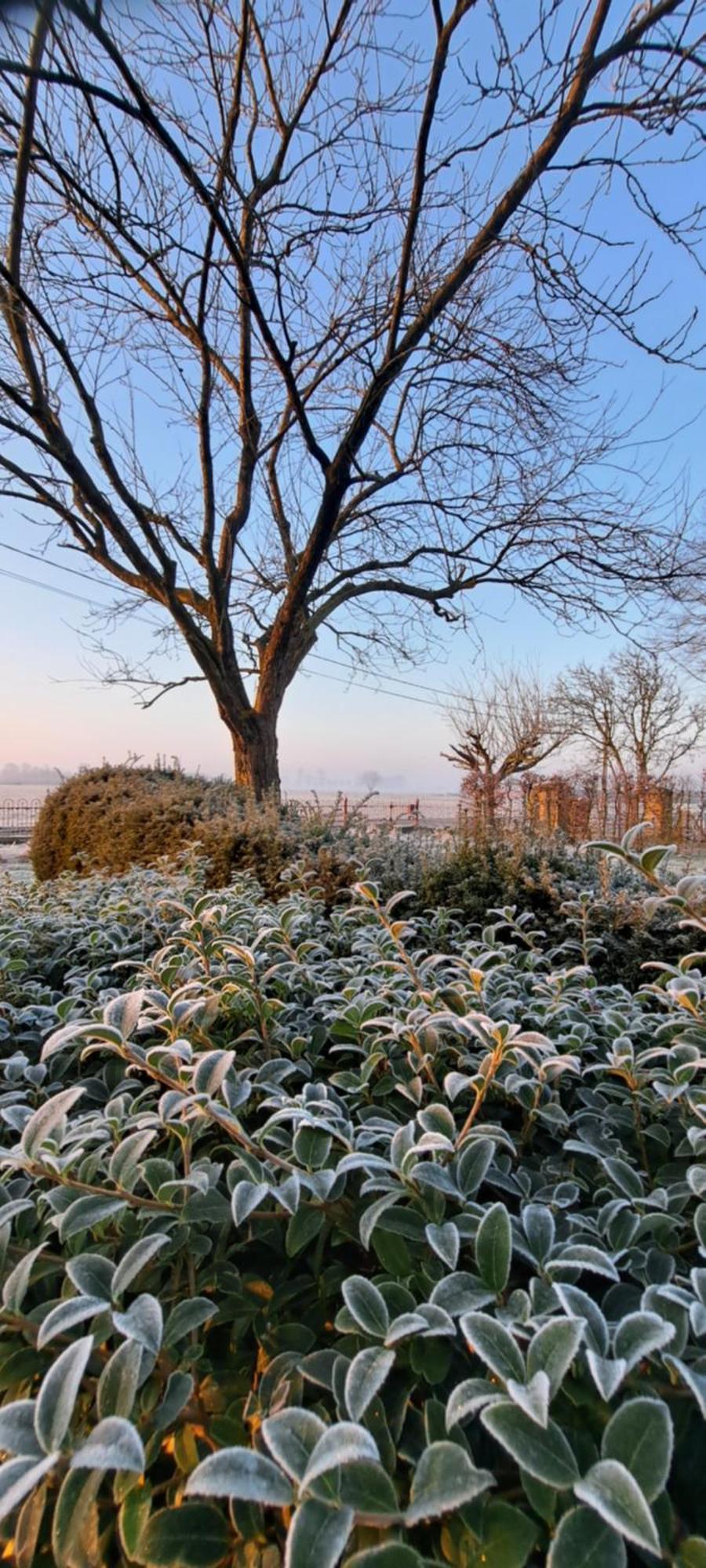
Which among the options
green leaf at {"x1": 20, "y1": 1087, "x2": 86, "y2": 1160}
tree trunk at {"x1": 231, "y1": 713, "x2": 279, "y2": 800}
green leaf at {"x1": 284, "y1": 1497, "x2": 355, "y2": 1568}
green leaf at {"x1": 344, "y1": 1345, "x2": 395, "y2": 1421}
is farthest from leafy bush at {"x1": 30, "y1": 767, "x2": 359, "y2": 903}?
green leaf at {"x1": 284, "y1": 1497, "x2": 355, "y2": 1568}

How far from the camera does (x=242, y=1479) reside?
1.39 ft

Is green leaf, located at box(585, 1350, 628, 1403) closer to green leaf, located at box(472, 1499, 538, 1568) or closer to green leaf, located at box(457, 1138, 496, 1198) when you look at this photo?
green leaf, located at box(472, 1499, 538, 1568)

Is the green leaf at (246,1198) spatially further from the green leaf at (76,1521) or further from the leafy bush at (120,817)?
the leafy bush at (120,817)

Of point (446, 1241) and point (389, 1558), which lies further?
point (446, 1241)

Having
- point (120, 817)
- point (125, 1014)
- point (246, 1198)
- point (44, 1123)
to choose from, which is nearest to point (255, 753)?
point (120, 817)

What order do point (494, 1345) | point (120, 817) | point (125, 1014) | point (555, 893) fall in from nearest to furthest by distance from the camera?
point (494, 1345)
point (125, 1014)
point (555, 893)
point (120, 817)

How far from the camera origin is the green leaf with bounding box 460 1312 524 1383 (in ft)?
1.58

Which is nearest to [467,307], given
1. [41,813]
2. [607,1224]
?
[41,813]

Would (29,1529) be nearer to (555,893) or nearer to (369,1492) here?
(369,1492)

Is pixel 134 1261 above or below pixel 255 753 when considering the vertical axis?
below

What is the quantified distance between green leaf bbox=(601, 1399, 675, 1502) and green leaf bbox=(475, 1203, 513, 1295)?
0.14 metres

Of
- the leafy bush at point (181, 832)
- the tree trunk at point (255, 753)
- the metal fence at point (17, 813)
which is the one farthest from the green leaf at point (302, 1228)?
the metal fence at point (17, 813)

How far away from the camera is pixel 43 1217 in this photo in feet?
2.52

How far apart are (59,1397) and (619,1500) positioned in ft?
1.18
